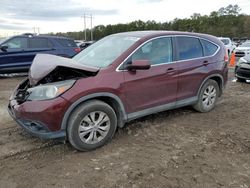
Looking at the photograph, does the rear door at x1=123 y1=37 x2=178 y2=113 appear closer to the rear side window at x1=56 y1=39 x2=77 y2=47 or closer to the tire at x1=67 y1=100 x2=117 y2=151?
the tire at x1=67 y1=100 x2=117 y2=151

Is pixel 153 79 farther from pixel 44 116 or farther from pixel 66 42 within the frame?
pixel 66 42

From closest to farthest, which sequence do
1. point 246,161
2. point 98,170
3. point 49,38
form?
point 98,170
point 246,161
point 49,38

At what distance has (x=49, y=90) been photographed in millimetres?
3943

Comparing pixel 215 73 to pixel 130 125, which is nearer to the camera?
pixel 130 125

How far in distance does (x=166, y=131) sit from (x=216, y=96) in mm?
1810

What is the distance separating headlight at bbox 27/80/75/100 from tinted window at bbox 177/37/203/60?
2248mm

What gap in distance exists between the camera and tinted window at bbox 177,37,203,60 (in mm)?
5309

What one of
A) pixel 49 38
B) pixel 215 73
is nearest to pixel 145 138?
pixel 215 73

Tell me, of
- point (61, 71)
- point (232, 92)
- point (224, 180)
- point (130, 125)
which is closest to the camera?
A: point (224, 180)

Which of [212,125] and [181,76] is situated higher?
[181,76]

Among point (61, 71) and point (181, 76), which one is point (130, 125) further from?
point (61, 71)

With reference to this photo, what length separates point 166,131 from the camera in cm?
494

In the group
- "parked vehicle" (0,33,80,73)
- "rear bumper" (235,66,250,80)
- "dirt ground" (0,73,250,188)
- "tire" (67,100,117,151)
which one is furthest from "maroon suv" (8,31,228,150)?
"parked vehicle" (0,33,80,73)

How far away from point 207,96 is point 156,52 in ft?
5.55
